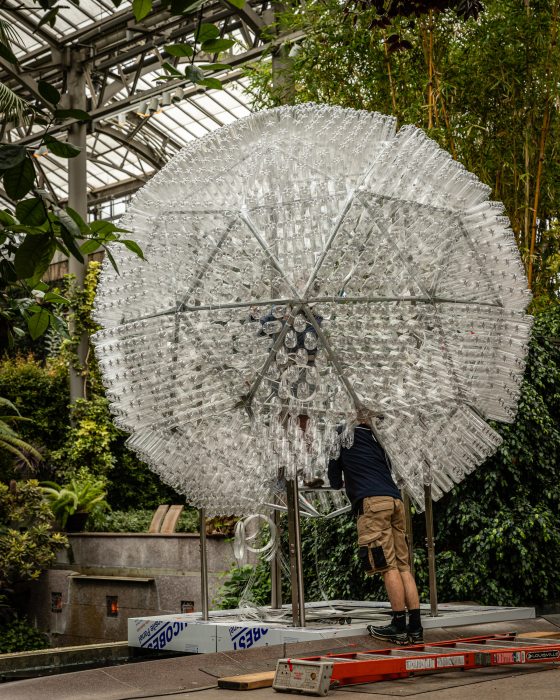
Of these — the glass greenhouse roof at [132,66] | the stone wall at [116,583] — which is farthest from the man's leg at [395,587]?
the glass greenhouse roof at [132,66]

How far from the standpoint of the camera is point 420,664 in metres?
A: 4.41

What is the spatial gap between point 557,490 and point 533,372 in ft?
3.36

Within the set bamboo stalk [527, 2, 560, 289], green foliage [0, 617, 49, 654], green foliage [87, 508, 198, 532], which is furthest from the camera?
green foliage [87, 508, 198, 532]

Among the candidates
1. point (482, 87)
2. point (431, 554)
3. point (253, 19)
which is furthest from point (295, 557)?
point (253, 19)

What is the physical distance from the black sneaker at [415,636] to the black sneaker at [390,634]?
0.9 inches

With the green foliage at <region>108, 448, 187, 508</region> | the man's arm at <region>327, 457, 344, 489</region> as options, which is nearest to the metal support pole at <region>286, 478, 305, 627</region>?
the man's arm at <region>327, 457, 344, 489</region>

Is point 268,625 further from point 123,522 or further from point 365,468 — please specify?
point 123,522

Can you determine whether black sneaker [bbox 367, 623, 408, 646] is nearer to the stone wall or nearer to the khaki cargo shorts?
the khaki cargo shorts

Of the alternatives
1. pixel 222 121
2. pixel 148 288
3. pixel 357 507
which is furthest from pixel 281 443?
pixel 222 121

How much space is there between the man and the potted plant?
9.99m

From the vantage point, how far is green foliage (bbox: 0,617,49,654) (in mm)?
11914

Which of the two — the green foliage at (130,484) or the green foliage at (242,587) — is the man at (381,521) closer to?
the green foliage at (242,587)

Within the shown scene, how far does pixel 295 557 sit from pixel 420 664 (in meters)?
→ 1.10

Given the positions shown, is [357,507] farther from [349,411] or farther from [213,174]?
[213,174]
